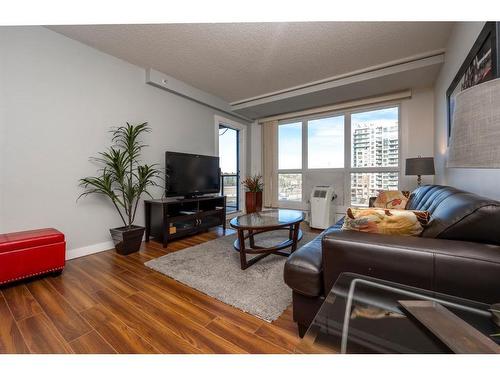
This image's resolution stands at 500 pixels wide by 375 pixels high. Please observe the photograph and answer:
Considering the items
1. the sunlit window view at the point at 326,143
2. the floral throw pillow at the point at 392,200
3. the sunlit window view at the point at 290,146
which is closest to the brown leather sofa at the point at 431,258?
the floral throw pillow at the point at 392,200

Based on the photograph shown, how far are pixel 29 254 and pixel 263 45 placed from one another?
304 centimetres

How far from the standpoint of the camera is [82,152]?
2488 mm

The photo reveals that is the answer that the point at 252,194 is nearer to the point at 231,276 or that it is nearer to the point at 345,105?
the point at 345,105

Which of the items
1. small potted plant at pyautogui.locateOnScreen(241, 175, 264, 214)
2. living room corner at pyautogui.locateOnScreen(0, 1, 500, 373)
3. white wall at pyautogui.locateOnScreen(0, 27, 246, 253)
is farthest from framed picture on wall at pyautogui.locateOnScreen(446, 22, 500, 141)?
small potted plant at pyautogui.locateOnScreen(241, 175, 264, 214)

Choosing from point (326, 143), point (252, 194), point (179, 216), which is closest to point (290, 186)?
point (252, 194)

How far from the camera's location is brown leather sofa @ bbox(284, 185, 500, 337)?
0.83 meters

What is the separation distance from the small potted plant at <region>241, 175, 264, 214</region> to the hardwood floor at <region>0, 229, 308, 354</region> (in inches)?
122

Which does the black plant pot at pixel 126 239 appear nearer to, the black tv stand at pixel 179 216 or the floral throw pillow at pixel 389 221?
the black tv stand at pixel 179 216

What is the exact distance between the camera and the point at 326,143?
4.46 meters

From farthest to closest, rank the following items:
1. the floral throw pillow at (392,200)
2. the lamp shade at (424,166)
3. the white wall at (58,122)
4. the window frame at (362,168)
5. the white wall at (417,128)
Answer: the window frame at (362,168) < the white wall at (417,128) < the lamp shade at (424,166) < the floral throw pillow at (392,200) < the white wall at (58,122)

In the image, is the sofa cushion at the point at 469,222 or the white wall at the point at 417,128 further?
the white wall at the point at 417,128

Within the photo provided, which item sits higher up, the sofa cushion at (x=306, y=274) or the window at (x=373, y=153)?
the window at (x=373, y=153)

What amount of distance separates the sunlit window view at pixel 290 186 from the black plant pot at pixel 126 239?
318 centimetres

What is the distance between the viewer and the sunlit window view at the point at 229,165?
183 inches
